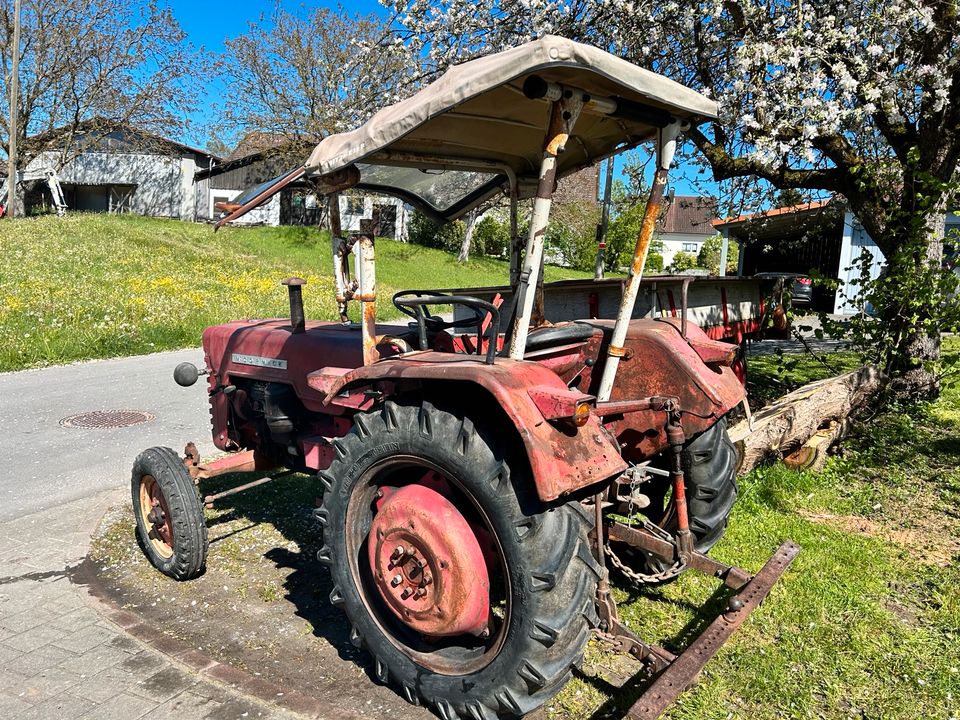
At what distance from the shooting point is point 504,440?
260cm

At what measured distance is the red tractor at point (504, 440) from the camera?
2514 millimetres

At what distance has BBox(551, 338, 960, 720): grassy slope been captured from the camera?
2957 millimetres

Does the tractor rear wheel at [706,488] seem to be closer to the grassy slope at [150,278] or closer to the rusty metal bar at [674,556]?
the rusty metal bar at [674,556]

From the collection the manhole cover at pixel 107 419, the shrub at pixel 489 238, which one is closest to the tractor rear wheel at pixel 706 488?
the manhole cover at pixel 107 419

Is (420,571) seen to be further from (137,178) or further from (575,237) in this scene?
(137,178)

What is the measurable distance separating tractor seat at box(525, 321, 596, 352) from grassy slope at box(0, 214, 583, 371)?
9.76m

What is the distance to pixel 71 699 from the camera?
296 centimetres

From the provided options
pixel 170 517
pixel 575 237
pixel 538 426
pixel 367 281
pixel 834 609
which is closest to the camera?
pixel 538 426

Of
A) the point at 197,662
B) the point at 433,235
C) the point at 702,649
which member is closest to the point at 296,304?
the point at 197,662

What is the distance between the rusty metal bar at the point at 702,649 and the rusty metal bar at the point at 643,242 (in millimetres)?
993

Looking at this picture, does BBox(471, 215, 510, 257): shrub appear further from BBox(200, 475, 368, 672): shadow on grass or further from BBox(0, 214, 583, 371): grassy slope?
BBox(200, 475, 368, 672): shadow on grass

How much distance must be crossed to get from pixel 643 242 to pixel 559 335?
545 mm

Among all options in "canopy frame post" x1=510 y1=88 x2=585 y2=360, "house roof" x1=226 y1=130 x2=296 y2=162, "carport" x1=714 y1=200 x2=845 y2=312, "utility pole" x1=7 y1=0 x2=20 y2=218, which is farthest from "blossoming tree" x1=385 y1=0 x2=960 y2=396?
"house roof" x1=226 y1=130 x2=296 y2=162

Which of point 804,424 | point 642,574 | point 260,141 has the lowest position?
point 642,574
